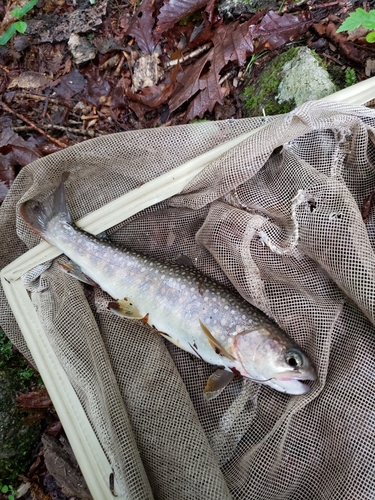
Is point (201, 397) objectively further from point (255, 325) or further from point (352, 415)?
point (352, 415)

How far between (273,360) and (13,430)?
67.1 inches

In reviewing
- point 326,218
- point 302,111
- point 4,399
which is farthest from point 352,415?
point 4,399

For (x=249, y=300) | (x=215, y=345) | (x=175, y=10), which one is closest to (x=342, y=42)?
(x=175, y=10)

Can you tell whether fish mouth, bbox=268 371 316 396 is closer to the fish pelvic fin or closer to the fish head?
the fish head

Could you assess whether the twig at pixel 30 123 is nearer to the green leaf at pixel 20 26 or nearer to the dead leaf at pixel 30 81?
the dead leaf at pixel 30 81

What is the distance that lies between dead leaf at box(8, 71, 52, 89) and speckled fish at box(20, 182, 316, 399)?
1356 mm

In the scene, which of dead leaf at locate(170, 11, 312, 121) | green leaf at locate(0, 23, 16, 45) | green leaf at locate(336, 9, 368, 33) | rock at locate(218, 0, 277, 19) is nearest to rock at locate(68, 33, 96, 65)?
green leaf at locate(0, 23, 16, 45)

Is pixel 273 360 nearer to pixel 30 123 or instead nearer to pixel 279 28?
pixel 279 28

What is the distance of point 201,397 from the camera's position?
211cm

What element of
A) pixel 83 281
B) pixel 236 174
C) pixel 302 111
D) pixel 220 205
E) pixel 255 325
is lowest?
pixel 255 325

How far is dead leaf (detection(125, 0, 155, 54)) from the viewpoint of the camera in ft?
9.91

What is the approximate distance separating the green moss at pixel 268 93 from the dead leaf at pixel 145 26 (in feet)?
2.80

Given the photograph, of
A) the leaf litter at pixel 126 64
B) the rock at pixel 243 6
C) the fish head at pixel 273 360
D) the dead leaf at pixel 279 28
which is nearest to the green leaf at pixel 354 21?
the leaf litter at pixel 126 64

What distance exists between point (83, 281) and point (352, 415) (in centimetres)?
150
